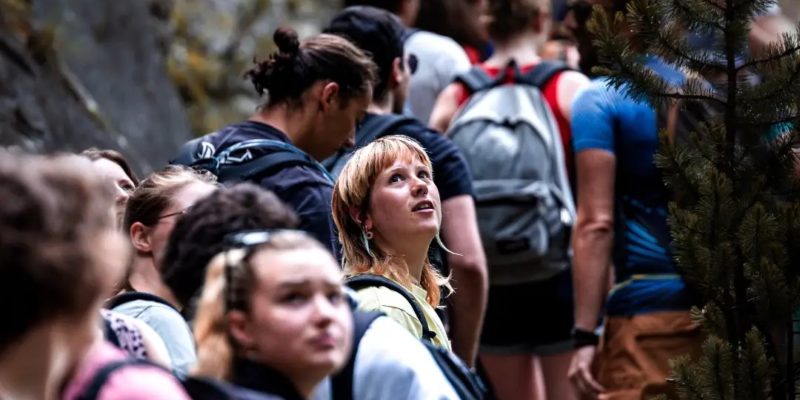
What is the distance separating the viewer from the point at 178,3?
13070 millimetres

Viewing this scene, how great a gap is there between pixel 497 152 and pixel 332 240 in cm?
176

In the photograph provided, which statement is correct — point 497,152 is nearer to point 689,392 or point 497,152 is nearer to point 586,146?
point 586,146

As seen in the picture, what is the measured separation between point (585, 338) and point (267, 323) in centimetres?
338

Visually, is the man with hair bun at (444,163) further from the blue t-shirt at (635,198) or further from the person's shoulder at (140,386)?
the person's shoulder at (140,386)

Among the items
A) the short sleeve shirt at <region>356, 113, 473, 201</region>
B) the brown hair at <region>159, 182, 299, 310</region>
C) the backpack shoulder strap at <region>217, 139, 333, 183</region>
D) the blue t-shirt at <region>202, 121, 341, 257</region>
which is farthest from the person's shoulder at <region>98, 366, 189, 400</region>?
the short sleeve shirt at <region>356, 113, 473, 201</region>

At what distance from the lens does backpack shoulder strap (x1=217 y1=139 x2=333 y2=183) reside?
5.38m

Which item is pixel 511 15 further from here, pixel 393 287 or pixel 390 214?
pixel 393 287

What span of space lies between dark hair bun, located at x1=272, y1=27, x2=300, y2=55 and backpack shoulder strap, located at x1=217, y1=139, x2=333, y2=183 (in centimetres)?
40

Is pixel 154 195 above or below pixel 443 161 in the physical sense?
below

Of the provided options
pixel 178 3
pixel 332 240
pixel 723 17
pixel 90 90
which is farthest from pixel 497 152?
pixel 178 3

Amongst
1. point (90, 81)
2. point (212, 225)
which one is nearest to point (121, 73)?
point (90, 81)

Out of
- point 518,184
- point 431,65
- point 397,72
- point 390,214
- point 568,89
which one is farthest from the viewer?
point 431,65

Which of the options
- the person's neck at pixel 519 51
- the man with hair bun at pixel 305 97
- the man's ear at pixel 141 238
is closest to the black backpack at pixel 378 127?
the man with hair bun at pixel 305 97

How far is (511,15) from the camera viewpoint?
7.32 meters
